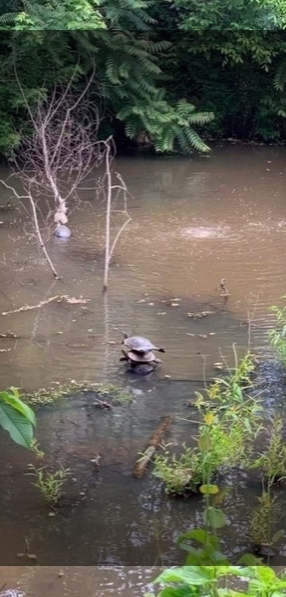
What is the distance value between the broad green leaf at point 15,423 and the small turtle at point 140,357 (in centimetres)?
121

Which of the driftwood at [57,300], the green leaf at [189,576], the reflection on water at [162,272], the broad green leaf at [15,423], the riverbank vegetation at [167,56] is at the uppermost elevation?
the riverbank vegetation at [167,56]

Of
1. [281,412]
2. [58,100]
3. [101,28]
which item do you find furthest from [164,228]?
[101,28]

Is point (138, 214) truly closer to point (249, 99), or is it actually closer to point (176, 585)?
point (249, 99)

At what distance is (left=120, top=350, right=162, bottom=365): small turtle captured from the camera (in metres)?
1.74

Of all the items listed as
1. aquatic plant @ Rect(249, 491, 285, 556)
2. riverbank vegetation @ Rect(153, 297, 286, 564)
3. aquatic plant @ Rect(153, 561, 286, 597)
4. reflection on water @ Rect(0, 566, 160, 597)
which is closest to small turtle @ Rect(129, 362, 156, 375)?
riverbank vegetation @ Rect(153, 297, 286, 564)

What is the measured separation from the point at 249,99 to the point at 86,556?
61cm

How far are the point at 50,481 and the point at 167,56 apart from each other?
0.71m

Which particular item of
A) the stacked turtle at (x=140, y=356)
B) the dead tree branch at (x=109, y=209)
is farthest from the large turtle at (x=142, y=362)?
the dead tree branch at (x=109, y=209)

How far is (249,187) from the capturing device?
3.02 meters

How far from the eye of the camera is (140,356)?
68.6 inches

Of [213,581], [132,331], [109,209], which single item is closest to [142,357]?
[132,331]

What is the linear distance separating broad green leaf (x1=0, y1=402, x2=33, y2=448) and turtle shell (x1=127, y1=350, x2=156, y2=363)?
3.98 ft

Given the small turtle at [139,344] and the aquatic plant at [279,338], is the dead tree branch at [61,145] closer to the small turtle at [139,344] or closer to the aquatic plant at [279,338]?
the small turtle at [139,344]

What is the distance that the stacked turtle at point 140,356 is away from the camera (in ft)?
5.71
